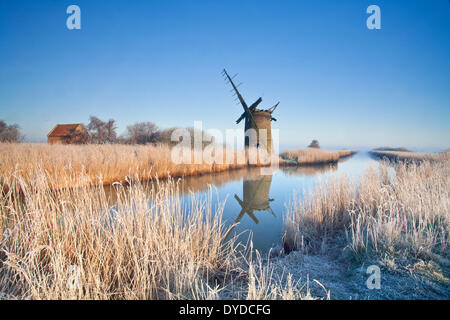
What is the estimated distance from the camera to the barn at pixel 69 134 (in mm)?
22828

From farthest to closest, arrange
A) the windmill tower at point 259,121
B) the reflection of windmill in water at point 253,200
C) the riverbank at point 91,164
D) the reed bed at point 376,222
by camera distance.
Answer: the windmill tower at point 259,121
the riverbank at point 91,164
the reflection of windmill in water at point 253,200
the reed bed at point 376,222

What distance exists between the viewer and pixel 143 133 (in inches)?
843

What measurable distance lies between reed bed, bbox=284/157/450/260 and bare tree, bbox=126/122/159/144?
19.3 m

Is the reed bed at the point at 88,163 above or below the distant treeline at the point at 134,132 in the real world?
below

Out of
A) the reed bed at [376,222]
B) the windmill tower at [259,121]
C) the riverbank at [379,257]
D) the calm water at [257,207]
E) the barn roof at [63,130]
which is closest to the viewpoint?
the riverbank at [379,257]

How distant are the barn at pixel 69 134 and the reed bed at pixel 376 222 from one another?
23.5 meters

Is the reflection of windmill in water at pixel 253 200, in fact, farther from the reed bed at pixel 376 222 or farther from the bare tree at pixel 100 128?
the bare tree at pixel 100 128

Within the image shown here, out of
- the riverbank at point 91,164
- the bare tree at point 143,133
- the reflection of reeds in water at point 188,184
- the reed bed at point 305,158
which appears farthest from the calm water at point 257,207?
the bare tree at point 143,133

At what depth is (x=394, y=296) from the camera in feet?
5.63

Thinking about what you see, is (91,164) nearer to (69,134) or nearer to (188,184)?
(188,184)

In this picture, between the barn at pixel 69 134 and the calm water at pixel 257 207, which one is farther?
the barn at pixel 69 134

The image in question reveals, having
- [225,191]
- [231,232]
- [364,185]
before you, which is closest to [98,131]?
[225,191]
